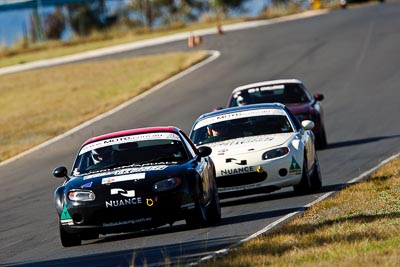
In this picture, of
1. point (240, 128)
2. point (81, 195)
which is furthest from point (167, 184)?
point (240, 128)

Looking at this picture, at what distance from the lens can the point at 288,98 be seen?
2564 centimetres

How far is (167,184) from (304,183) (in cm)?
399

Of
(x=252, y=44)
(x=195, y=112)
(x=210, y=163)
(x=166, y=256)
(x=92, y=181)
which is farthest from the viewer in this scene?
(x=252, y=44)

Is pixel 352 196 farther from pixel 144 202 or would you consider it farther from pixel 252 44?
pixel 252 44

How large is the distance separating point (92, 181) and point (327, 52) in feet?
106

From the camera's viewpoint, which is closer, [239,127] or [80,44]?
[239,127]

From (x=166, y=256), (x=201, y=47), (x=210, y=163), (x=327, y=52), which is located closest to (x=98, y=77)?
(x=201, y=47)

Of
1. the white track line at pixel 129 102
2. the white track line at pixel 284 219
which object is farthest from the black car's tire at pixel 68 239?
the white track line at pixel 129 102

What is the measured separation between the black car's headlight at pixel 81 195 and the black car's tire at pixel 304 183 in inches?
167

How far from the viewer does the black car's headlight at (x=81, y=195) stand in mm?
13203

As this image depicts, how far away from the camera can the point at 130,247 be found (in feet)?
40.7

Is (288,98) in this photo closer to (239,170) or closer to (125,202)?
(239,170)

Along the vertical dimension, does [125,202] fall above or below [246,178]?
above

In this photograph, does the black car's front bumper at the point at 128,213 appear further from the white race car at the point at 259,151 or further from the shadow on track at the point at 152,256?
the white race car at the point at 259,151
